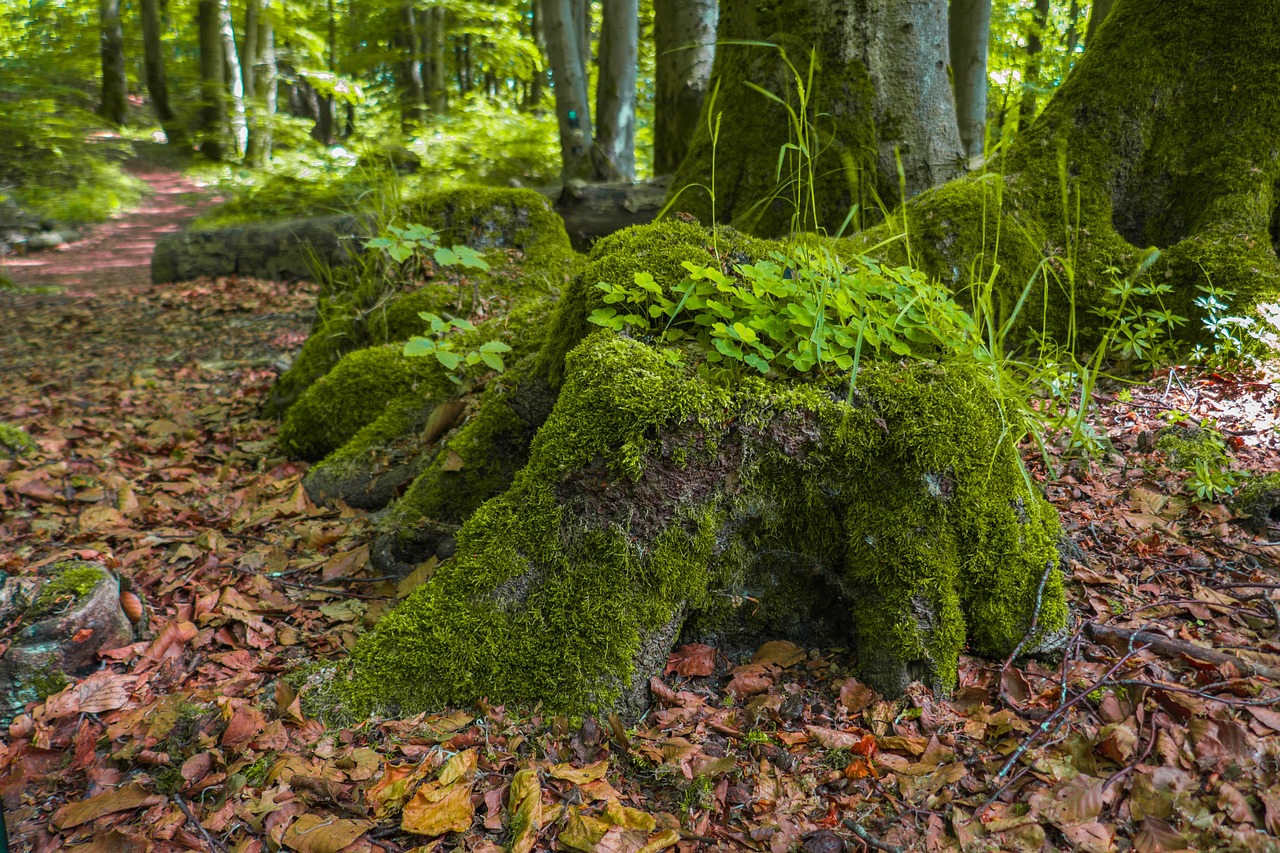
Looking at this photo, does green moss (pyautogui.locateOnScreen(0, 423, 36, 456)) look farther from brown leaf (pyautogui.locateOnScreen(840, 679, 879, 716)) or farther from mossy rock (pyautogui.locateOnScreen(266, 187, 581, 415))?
brown leaf (pyautogui.locateOnScreen(840, 679, 879, 716))

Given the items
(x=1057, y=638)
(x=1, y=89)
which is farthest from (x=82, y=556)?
(x=1, y=89)

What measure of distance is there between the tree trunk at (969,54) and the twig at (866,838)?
7.26m

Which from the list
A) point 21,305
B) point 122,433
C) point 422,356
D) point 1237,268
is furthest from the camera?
point 21,305

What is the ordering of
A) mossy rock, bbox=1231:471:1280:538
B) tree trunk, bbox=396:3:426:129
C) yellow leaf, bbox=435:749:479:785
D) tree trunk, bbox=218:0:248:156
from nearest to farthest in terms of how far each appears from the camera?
yellow leaf, bbox=435:749:479:785 → mossy rock, bbox=1231:471:1280:538 → tree trunk, bbox=218:0:248:156 → tree trunk, bbox=396:3:426:129

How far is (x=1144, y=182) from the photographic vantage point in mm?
4027

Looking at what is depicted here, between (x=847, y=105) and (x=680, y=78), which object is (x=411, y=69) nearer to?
(x=680, y=78)

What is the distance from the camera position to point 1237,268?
11.8 ft

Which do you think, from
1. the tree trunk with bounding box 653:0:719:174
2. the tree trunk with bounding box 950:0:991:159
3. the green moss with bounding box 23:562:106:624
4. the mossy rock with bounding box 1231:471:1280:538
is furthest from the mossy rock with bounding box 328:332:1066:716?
the tree trunk with bounding box 950:0:991:159

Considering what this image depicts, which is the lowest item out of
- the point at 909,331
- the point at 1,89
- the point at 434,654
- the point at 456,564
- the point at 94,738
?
the point at 94,738

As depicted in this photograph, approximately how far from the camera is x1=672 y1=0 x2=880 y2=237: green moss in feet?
14.3

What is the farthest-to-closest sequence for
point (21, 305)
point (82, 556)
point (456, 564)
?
point (21, 305) < point (82, 556) < point (456, 564)

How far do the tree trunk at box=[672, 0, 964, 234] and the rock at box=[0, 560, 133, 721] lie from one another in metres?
3.45

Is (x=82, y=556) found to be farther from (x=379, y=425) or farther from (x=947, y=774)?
(x=947, y=774)

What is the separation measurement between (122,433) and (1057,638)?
5146 mm
